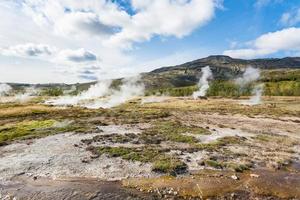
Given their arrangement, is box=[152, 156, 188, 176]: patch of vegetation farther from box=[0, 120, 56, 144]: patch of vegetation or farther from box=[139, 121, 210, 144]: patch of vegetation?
box=[0, 120, 56, 144]: patch of vegetation

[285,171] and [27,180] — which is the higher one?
[27,180]

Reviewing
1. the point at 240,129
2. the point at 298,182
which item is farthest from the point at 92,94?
the point at 298,182

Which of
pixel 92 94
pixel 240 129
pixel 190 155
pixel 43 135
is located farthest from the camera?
pixel 92 94

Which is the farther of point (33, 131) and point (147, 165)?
point (33, 131)

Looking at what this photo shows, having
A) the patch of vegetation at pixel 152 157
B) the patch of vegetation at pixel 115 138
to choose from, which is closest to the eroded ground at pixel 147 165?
the patch of vegetation at pixel 115 138

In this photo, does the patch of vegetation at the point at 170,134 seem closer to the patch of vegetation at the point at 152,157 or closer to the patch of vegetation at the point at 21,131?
the patch of vegetation at the point at 152,157

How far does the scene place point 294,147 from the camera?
139 ft

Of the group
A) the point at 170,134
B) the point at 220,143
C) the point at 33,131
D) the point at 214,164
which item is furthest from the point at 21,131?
the point at 214,164

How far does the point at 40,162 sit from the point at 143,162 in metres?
11.2

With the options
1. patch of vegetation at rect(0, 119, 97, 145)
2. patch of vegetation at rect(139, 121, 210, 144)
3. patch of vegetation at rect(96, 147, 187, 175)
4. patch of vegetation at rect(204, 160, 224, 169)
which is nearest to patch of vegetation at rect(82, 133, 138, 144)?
patch of vegetation at rect(139, 121, 210, 144)

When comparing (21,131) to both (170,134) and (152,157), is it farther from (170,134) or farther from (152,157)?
(152,157)

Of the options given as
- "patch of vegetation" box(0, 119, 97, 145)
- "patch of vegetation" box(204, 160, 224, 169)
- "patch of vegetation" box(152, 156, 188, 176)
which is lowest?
"patch of vegetation" box(204, 160, 224, 169)

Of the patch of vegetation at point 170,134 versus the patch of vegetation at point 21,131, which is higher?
the patch of vegetation at point 21,131

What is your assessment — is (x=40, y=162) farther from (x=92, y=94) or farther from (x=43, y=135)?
(x=92, y=94)
